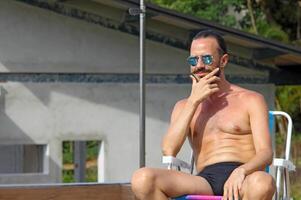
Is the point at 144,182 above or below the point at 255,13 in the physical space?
below

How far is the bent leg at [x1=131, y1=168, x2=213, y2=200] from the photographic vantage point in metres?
3.96

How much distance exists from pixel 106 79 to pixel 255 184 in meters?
5.36

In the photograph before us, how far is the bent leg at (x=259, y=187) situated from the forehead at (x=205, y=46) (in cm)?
81

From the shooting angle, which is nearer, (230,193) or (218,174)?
(230,193)

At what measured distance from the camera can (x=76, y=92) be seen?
29.4ft

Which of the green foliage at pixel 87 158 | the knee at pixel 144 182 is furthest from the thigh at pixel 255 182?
the green foliage at pixel 87 158

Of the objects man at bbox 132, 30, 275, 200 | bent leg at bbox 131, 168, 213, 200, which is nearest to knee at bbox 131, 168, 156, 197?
bent leg at bbox 131, 168, 213, 200

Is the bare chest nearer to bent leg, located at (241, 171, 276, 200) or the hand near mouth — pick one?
the hand near mouth

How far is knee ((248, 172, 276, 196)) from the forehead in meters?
0.83

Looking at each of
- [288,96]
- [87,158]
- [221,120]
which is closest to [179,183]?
[221,120]

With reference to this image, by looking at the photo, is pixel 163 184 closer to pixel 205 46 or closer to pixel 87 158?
pixel 205 46

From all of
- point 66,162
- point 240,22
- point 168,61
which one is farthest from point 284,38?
point 168,61

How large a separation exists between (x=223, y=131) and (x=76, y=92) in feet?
15.2

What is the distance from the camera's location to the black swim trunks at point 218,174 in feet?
13.9
